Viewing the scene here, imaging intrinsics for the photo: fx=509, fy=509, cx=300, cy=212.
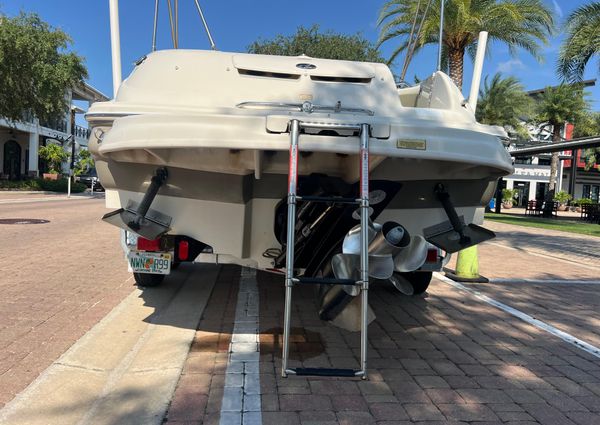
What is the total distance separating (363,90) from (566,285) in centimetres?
520

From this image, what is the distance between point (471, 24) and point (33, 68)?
857 inches

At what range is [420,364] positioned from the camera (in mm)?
4109

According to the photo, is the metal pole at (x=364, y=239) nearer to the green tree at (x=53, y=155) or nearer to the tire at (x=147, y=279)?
the tire at (x=147, y=279)

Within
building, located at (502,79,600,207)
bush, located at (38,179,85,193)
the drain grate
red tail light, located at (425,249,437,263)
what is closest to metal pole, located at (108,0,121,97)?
red tail light, located at (425,249,437,263)

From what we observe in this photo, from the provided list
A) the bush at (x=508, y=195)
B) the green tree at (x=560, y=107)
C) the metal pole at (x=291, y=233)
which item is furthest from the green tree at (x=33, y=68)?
the bush at (x=508, y=195)

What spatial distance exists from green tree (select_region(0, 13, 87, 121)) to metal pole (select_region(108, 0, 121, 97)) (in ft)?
79.5

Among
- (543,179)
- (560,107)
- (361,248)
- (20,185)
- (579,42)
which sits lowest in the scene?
(20,185)

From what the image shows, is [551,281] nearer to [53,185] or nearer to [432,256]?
[432,256]

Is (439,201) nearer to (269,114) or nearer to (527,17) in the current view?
(269,114)

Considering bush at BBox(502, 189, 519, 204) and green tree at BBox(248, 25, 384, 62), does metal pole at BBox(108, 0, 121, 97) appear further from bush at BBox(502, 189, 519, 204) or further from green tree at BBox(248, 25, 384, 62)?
bush at BBox(502, 189, 519, 204)

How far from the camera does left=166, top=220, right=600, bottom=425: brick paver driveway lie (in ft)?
10.6

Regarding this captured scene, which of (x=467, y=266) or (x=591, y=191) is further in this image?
(x=591, y=191)

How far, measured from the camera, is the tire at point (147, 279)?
6312 millimetres

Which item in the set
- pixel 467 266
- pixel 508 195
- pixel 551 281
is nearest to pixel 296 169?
pixel 467 266
